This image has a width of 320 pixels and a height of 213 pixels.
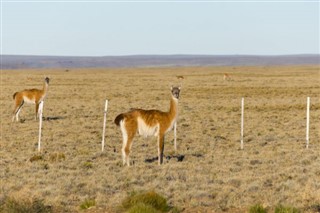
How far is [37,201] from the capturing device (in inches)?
437

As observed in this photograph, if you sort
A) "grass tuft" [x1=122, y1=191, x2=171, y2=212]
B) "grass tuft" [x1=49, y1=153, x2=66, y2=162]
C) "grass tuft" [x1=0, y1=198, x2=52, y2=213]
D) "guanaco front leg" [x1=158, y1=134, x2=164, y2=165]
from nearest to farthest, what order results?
"grass tuft" [x1=0, y1=198, x2=52, y2=213] → "grass tuft" [x1=122, y1=191, x2=171, y2=212] → "guanaco front leg" [x1=158, y1=134, x2=164, y2=165] → "grass tuft" [x1=49, y1=153, x2=66, y2=162]

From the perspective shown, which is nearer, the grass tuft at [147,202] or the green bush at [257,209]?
the green bush at [257,209]

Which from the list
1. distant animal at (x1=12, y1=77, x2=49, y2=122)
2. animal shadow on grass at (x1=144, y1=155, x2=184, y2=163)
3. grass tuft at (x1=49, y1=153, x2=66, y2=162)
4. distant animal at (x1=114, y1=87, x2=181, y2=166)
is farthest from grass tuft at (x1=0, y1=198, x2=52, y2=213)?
distant animal at (x1=12, y1=77, x2=49, y2=122)

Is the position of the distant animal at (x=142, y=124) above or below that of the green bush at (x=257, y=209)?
above

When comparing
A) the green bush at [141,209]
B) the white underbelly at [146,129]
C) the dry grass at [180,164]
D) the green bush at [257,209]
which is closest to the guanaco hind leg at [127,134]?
→ the white underbelly at [146,129]

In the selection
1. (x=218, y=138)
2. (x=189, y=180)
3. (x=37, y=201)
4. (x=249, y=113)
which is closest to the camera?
(x=37, y=201)

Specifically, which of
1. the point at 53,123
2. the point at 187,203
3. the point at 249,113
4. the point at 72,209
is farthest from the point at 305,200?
the point at 249,113

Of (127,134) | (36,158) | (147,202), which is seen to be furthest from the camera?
(36,158)

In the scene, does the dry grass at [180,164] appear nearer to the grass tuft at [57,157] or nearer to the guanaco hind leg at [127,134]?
the grass tuft at [57,157]

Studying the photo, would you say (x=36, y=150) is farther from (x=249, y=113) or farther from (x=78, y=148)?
(x=249, y=113)

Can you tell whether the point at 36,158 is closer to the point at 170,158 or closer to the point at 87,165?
the point at 87,165

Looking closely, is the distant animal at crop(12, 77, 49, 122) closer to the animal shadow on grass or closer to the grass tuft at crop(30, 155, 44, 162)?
the grass tuft at crop(30, 155, 44, 162)

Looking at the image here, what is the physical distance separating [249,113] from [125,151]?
18207 mm

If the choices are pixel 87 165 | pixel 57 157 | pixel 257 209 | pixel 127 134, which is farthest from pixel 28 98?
pixel 257 209
